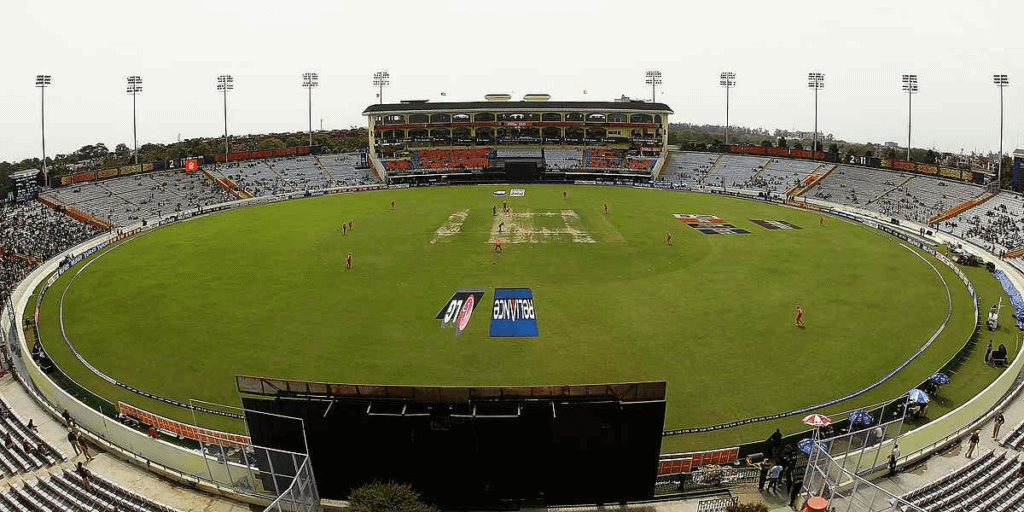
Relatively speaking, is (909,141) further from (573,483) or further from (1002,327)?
(573,483)

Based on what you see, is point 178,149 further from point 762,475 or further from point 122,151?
point 762,475

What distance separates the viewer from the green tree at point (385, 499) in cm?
1406

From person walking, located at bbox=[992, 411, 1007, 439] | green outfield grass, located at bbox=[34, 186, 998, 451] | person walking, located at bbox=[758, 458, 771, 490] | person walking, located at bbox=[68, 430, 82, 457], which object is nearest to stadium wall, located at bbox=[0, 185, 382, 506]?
person walking, located at bbox=[68, 430, 82, 457]

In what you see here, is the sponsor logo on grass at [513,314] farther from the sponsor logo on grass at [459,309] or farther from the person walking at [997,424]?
the person walking at [997,424]

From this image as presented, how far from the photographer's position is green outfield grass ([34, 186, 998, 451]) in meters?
26.0

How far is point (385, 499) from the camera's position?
14.3m

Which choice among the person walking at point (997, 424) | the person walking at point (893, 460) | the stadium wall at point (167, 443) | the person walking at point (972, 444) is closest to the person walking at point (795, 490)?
the person walking at point (893, 460)

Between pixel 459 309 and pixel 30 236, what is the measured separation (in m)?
46.7

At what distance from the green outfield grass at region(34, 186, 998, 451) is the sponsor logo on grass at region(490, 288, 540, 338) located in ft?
2.01

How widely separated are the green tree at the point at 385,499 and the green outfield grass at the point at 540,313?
33.9 ft

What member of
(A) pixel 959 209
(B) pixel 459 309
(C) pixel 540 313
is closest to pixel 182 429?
(B) pixel 459 309

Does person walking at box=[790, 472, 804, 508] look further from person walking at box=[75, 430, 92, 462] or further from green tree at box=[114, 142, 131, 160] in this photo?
green tree at box=[114, 142, 131, 160]

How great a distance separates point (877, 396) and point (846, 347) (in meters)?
5.13

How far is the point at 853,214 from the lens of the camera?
65.9 m
